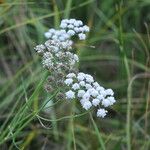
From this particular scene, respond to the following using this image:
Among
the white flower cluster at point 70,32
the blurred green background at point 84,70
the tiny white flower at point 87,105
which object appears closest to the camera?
the tiny white flower at point 87,105

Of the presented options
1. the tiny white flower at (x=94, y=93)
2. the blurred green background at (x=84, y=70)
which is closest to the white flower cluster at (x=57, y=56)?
the tiny white flower at (x=94, y=93)

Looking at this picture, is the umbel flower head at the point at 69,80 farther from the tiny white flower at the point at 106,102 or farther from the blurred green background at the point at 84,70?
the blurred green background at the point at 84,70

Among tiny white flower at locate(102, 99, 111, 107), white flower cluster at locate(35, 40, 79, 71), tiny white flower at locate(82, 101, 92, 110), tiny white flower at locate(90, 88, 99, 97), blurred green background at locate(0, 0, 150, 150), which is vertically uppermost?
blurred green background at locate(0, 0, 150, 150)

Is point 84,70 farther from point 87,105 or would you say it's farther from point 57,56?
point 87,105

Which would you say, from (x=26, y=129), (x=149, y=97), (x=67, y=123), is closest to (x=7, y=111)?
(x=26, y=129)

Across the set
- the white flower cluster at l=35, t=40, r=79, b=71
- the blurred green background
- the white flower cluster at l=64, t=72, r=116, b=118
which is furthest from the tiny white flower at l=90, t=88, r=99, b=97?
the blurred green background

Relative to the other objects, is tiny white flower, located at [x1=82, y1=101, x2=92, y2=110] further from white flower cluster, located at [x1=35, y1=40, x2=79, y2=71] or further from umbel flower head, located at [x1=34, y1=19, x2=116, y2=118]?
A: white flower cluster, located at [x1=35, y1=40, x2=79, y2=71]
